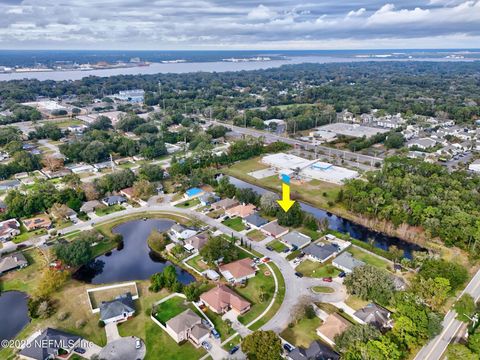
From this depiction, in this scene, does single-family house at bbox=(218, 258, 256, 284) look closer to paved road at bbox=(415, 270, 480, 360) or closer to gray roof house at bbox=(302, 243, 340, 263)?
gray roof house at bbox=(302, 243, 340, 263)

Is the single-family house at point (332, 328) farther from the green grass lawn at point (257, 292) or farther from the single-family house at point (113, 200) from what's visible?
Result: the single-family house at point (113, 200)

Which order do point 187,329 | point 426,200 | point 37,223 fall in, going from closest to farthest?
point 187,329, point 37,223, point 426,200

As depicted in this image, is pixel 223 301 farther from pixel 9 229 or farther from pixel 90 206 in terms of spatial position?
pixel 9 229

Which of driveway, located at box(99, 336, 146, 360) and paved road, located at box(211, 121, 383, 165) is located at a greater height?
paved road, located at box(211, 121, 383, 165)

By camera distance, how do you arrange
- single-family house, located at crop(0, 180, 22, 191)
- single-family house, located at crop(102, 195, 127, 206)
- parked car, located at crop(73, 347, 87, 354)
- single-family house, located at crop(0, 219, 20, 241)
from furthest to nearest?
single-family house, located at crop(0, 180, 22, 191) < single-family house, located at crop(102, 195, 127, 206) < single-family house, located at crop(0, 219, 20, 241) < parked car, located at crop(73, 347, 87, 354)

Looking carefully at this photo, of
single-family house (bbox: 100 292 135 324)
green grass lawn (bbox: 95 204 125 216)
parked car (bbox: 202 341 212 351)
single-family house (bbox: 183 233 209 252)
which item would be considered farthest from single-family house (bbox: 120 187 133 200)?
parked car (bbox: 202 341 212 351)

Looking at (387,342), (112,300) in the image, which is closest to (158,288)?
(112,300)

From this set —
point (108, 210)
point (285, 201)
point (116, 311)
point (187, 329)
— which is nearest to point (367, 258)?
point (285, 201)

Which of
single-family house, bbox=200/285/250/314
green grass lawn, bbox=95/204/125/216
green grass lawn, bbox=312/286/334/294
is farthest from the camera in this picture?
green grass lawn, bbox=95/204/125/216

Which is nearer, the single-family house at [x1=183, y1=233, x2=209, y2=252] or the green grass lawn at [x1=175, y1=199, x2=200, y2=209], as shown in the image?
the single-family house at [x1=183, y1=233, x2=209, y2=252]
